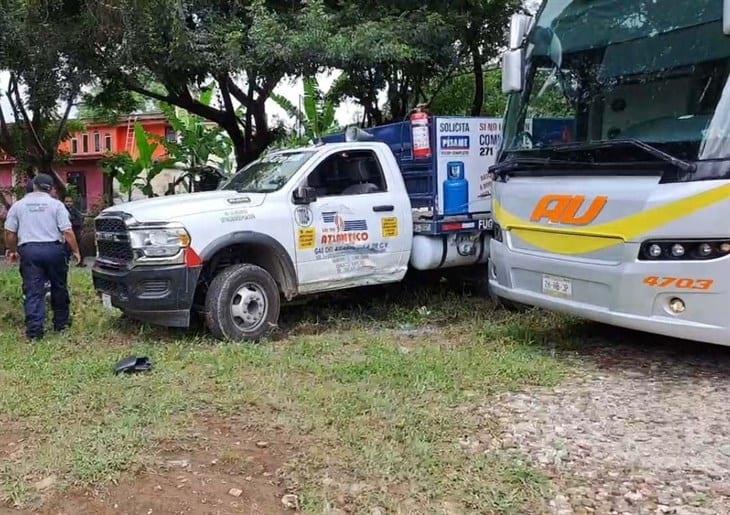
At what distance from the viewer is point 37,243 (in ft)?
24.2

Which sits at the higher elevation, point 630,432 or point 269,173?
point 269,173

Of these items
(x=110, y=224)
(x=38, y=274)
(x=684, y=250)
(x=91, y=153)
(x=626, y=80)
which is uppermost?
(x=91, y=153)

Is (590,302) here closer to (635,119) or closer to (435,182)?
(635,119)

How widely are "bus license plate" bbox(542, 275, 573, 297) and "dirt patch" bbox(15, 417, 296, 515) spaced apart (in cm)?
273

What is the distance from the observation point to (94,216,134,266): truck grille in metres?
7.04

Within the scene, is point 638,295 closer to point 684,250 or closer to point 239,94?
point 684,250

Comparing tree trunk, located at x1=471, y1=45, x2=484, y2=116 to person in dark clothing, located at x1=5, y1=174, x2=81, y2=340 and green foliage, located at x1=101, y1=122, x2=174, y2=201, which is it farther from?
person in dark clothing, located at x1=5, y1=174, x2=81, y2=340

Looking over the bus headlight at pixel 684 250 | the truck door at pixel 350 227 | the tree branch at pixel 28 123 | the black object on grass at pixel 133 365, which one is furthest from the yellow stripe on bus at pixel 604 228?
the tree branch at pixel 28 123

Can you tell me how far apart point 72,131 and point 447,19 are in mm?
13474

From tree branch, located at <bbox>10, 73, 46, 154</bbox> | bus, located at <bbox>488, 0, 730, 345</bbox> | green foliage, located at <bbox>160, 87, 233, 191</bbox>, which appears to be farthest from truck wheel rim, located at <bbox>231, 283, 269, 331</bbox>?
tree branch, located at <bbox>10, 73, 46, 154</bbox>

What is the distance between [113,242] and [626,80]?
16.2ft

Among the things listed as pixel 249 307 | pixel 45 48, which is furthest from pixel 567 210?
pixel 45 48

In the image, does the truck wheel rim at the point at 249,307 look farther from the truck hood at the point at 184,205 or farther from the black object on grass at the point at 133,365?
the black object on grass at the point at 133,365

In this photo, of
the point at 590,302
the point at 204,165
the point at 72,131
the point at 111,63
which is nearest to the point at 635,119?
the point at 590,302
